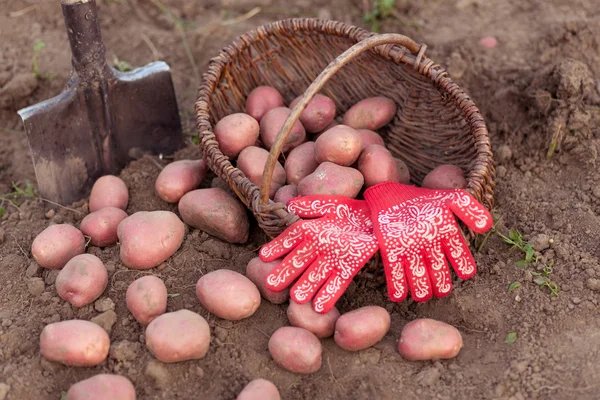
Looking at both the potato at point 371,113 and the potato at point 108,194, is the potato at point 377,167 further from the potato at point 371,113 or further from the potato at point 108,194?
the potato at point 108,194

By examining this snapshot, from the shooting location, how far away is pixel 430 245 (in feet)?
6.45

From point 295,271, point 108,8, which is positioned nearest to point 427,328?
point 295,271

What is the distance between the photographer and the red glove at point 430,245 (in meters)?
1.95

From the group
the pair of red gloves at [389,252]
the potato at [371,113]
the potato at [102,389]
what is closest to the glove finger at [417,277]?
the pair of red gloves at [389,252]

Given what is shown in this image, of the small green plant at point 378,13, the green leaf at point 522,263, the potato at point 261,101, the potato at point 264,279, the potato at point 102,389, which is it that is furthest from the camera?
the small green plant at point 378,13

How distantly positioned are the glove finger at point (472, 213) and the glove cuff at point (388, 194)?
20 cm

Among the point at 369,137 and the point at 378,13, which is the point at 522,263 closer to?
the point at 369,137

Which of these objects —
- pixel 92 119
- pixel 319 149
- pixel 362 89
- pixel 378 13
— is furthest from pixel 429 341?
pixel 378 13

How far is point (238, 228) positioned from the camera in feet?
7.25

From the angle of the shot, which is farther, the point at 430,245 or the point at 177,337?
the point at 430,245

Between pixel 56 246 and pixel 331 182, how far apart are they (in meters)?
0.90

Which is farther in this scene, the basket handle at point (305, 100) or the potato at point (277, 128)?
the potato at point (277, 128)

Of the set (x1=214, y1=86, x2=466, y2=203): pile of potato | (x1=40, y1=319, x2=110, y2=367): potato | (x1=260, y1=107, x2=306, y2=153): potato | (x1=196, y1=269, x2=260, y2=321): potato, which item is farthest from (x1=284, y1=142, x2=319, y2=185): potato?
(x1=40, y1=319, x2=110, y2=367): potato

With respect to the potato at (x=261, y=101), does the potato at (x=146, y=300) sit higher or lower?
lower
